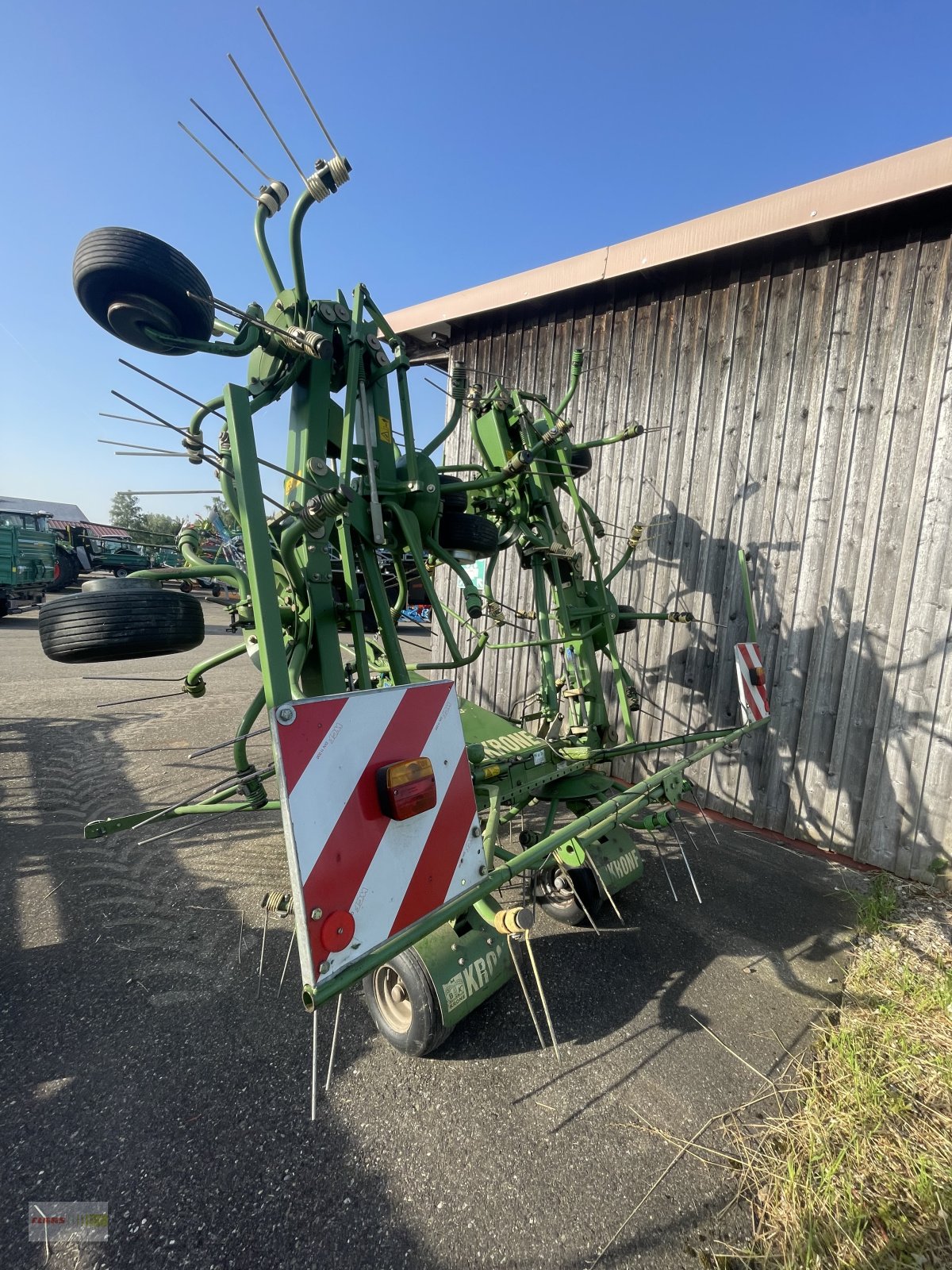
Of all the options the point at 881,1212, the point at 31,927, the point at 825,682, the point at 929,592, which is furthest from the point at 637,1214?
the point at 929,592

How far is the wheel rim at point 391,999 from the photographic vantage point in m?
2.08

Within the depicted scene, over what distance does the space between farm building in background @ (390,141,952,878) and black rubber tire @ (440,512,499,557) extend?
2146 millimetres

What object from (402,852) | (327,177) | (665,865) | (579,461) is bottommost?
(665,865)

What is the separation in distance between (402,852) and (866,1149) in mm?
1573

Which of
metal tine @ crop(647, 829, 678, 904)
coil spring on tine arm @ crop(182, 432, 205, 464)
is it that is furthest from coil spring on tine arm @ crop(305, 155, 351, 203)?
metal tine @ crop(647, 829, 678, 904)

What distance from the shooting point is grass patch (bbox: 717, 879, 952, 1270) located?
4.48 feet

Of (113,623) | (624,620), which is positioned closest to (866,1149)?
(113,623)

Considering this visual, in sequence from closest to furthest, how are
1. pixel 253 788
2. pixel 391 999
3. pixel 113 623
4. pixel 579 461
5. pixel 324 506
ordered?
pixel 113 623 → pixel 324 506 → pixel 391 999 → pixel 253 788 → pixel 579 461

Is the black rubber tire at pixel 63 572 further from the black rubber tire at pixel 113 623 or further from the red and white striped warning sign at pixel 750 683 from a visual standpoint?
the red and white striped warning sign at pixel 750 683

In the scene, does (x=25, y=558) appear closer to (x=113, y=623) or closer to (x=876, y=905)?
(x=113, y=623)

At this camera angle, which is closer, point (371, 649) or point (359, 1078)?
point (359, 1078)

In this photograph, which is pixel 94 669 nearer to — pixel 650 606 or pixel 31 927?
pixel 31 927

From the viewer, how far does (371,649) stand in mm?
3617

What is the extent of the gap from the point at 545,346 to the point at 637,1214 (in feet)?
17.8
